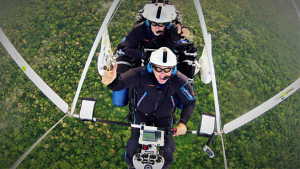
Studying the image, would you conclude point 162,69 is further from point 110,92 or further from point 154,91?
point 110,92

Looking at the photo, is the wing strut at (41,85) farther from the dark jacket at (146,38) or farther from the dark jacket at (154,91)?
the dark jacket at (146,38)

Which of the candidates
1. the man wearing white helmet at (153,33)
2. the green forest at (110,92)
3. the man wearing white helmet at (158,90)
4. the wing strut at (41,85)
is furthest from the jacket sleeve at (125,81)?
the green forest at (110,92)

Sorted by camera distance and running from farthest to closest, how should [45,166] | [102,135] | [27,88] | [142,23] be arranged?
[27,88] < [102,135] < [45,166] < [142,23]

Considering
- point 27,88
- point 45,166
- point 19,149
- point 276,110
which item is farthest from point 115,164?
point 276,110

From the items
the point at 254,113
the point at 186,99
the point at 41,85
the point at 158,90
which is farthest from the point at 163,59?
the point at 41,85

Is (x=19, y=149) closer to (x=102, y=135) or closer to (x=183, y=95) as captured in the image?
(x=102, y=135)

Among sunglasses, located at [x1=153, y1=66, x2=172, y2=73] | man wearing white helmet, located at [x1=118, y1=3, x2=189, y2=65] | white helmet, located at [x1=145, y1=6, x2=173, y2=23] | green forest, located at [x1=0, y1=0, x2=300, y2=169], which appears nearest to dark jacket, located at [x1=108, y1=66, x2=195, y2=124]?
sunglasses, located at [x1=153, y1=66, x2=172, y2=73]

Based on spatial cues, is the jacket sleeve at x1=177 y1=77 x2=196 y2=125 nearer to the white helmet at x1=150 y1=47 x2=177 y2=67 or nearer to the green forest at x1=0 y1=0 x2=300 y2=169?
the white helmet at x1=150 y1=47 x2=177 y2=67
